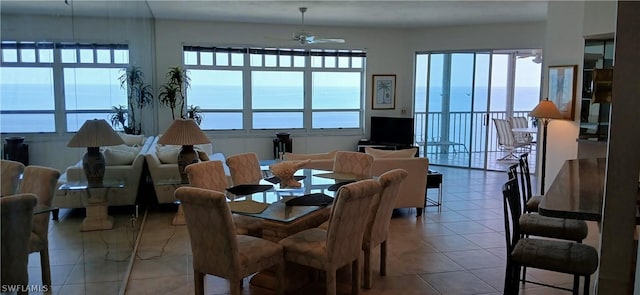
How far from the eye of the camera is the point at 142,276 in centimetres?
384

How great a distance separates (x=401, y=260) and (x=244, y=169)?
1668 mm

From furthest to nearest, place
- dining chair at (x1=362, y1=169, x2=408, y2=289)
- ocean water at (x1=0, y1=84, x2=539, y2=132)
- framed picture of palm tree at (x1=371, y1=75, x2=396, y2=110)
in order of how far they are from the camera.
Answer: framed picture of palm tree at (x1=371, y1=75, x2=396, y2=110) → ocean water at (x1=0, y1=84, x2=539, y2=132) → dining chair at (x1=362, y1=169, x2=408, y2=289)

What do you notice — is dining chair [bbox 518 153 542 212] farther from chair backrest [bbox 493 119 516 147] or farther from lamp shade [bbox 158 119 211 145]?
chair backrest [bbox 493 119 516 147]

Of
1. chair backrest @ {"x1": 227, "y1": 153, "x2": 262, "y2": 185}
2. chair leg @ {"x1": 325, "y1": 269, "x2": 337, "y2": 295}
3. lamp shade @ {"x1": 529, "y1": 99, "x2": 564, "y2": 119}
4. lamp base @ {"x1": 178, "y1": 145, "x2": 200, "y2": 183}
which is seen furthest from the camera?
lamp shade @ {"x1": 529, "y1": 99, "x2": 564, "y2": 119}

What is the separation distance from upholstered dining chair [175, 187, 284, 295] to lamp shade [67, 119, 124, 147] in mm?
528

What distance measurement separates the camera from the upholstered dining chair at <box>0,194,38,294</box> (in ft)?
4.99

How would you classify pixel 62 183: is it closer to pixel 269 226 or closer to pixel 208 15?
pixel 269 226

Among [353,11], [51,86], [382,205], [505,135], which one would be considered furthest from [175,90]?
[51,86]

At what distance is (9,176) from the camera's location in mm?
1539

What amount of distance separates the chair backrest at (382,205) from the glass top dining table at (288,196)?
36 cm

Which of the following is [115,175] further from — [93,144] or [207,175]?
[207,175]

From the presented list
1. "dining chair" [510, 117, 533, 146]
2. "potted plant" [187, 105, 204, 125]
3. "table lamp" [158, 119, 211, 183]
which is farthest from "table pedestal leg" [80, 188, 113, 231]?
"dining chair" [510, 117, 533, 146]

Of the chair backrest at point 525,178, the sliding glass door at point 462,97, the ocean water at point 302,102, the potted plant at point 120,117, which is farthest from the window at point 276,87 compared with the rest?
the chair backrest at point 525,178

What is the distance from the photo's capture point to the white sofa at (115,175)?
6.70ft
